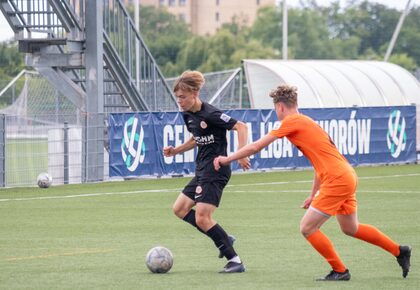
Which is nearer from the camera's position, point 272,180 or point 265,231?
point 265,231

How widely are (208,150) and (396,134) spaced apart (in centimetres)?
2280

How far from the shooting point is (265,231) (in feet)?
51.4

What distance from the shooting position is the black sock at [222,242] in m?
11.5

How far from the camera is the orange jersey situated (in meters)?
10.6

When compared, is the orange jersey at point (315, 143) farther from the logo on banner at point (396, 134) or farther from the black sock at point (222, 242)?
the logo on banner at point (396, 134)

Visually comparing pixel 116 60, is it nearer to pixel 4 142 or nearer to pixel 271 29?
pixel 4 142

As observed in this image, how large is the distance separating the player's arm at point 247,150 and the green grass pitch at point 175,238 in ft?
3.65

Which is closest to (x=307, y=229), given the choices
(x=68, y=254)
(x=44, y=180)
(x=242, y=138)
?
(x=242, y=138)

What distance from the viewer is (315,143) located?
1057cm

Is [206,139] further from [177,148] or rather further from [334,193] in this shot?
[334,193]

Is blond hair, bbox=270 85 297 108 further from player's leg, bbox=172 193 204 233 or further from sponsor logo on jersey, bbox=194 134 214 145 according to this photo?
player's leg, bbox=172 193 204 233

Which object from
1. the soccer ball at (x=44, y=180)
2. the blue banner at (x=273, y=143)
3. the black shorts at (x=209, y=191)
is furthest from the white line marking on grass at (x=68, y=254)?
the blue banner at (x=273, y=143)

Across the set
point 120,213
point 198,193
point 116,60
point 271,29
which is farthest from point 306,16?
point 198,193

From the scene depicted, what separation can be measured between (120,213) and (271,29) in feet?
323
